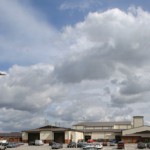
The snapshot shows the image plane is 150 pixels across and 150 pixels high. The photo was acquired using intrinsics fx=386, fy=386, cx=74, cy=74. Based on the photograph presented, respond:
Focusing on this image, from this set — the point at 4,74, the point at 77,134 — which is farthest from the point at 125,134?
the point at 4,74

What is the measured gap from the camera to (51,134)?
12656 centimetres

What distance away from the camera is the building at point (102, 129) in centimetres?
14612

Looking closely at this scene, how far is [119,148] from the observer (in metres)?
85.8

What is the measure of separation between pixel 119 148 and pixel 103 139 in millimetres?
58576

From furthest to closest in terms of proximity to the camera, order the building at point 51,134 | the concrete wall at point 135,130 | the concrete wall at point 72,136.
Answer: the concrete wall at point 135,130 < the building at point 51,134 < the concrete wall at point 72,136

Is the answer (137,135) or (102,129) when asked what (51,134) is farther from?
(102,129)

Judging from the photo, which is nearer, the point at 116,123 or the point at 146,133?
the point at 146,133

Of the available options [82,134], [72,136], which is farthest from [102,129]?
[72,136]

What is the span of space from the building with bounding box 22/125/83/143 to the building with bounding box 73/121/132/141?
16.8 metres

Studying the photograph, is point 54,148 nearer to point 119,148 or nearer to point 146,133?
point 119,148

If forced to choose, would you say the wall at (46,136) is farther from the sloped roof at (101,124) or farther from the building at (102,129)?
the sloped roof at (101,124)

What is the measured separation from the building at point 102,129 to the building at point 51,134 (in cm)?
1676

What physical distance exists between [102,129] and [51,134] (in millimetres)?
35703

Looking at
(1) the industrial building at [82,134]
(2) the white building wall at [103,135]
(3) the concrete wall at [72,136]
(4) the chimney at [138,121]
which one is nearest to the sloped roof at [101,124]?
(4) the chimney at [138,121]
